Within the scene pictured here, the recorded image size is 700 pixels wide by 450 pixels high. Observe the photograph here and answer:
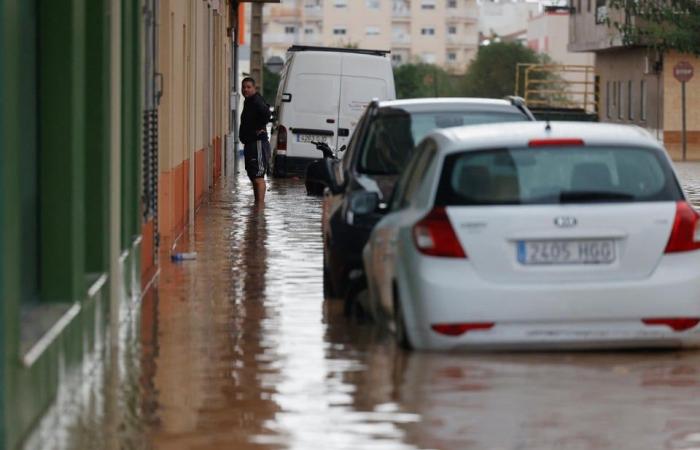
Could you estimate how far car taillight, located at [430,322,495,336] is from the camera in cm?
1104

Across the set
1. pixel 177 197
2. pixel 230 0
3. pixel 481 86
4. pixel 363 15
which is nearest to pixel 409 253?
pixel 177 197

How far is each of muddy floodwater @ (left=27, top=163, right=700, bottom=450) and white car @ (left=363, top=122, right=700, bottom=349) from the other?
0.21 m

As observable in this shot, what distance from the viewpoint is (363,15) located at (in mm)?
164875

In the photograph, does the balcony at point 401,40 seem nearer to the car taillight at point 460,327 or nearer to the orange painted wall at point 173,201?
the orange painted wall at point 173,201

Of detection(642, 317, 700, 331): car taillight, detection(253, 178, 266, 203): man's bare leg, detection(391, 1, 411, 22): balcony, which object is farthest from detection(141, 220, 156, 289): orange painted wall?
detection(391, 1, 411, 22): balcony

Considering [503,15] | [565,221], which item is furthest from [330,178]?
[503,15]

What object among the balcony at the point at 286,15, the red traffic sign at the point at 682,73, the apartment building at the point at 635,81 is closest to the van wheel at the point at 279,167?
the red traffic sign at the point at 682,73

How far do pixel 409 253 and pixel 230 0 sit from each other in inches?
1470

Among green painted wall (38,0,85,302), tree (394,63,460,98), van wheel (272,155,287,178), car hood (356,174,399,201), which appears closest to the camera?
green painted wall (38,0,85,302)

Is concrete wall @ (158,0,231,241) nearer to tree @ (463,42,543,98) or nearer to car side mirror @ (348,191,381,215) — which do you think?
car side mirror @ (348,191,381,215)

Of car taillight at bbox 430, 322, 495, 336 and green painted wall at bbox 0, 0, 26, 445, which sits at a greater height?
green painted wall at bbox 0, 0, 26, 445

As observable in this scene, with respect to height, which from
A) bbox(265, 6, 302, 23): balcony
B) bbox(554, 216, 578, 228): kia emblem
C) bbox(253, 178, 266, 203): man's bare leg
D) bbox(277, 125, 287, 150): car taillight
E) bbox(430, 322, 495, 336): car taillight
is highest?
bbox(265, 6, 302, 23): balcony

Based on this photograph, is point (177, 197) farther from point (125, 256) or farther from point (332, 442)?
point (332, 442)

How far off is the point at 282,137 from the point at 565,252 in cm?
2496
